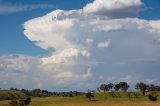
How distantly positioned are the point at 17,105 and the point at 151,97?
78.6 m

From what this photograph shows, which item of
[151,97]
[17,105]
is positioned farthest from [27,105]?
[151,97]

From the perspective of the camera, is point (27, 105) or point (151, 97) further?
point (151, 97)

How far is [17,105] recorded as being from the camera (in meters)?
127

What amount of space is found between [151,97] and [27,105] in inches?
2840

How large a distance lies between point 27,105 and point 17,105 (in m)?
7.35

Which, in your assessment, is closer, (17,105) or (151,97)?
(17,105)

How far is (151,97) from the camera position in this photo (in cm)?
17975

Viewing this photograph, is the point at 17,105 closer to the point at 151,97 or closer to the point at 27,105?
the point at 27,105

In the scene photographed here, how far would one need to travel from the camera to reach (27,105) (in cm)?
13425
